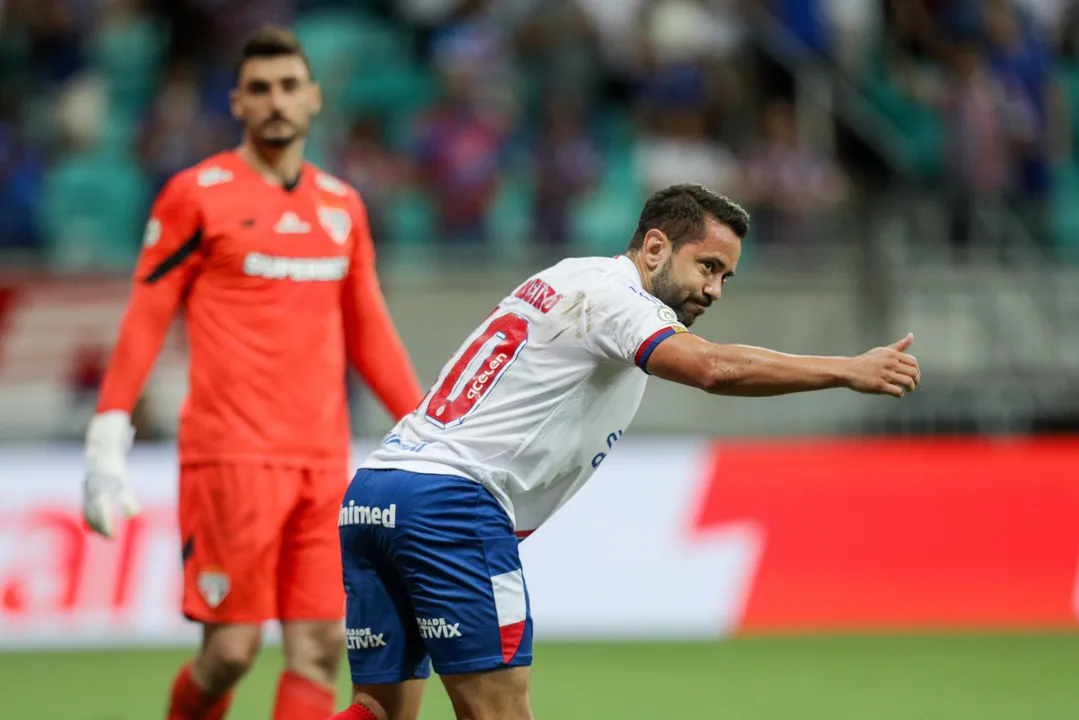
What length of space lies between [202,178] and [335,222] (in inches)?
19.8

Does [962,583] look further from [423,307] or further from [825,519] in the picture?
[423,307]

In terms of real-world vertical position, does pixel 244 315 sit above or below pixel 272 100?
below

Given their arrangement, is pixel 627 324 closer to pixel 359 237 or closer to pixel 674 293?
pixel 674 293

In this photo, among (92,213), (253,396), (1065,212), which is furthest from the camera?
(1065,212)

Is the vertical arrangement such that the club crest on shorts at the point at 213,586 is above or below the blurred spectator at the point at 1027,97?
below

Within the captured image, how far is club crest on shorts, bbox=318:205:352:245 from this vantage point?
6129mm

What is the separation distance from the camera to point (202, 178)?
601 cm

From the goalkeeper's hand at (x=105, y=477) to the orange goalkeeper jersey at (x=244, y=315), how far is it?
9 centimetres

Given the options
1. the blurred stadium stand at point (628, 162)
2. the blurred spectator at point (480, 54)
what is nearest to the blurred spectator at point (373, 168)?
the blurred stadium stand at point (628, 162)

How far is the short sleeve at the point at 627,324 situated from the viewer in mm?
4449

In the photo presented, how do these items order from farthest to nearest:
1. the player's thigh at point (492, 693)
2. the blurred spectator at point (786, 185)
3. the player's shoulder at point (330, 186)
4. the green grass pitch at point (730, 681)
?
the blurred spectator at point (786, 185), the green grass pitch at point (730, 681), the player's shoulder at point (330, 186), the player's thigh at point (492, 693)

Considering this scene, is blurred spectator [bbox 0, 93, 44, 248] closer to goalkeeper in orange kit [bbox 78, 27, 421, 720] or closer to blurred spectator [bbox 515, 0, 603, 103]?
blurred spectator [bbox 515, 0, 603, 103]

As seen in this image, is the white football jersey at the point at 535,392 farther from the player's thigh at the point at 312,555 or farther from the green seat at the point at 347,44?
the green seat at the point at 347,44

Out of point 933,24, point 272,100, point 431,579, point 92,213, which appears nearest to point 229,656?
point 431,579
